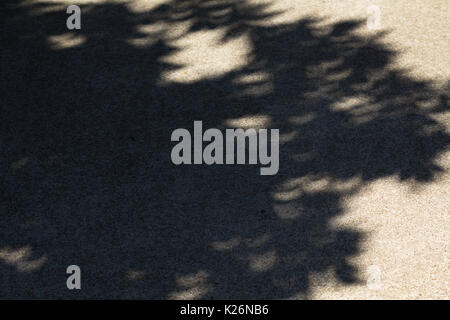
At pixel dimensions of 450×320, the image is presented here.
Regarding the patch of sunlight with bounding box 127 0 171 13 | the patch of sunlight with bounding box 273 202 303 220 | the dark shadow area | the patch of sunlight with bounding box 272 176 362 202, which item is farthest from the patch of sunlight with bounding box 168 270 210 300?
the patch of sunlight with bounding box 127 0 171 13

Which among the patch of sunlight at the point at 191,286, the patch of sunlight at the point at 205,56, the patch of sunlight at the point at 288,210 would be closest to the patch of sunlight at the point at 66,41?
the patch of sunlight at the point at 205,56

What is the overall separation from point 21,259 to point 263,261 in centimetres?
178

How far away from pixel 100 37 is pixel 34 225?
8.67 ft

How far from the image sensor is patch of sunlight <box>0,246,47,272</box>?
16.1ft

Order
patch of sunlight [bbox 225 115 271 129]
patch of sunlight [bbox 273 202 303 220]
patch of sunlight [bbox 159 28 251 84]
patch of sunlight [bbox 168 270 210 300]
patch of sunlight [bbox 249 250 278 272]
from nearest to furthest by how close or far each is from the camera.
A: patch of sunlight [bbox 168 270 210 300], patch of sunlight [bbox 249 250 278 272], patch of sunlight [bbox 273 202 303 220], patch of sunlight [bbox 225 115 271 129], patch of sunlight [bbox 159 28 251 84]

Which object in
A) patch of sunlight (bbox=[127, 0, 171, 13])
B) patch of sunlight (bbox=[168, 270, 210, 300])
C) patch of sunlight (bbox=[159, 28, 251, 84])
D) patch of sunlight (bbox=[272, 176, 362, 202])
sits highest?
patch of sunlight (bbox=[127, 0, 171, 13])

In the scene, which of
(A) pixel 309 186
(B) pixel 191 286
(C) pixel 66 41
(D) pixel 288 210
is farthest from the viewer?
(C) pixel 66 41

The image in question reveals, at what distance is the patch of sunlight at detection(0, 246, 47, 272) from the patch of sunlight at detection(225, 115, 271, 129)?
6.76 feet

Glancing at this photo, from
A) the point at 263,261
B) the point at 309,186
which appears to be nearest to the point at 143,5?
the point at 309,186

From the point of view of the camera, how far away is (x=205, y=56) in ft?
22.5

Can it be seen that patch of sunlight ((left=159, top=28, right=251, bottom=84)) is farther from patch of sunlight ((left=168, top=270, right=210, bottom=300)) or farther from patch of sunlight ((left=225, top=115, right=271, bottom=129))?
patch of sunlight ((left=168, top=270, right=210, bottom=300))

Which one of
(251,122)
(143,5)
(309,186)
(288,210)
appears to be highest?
(143,5)

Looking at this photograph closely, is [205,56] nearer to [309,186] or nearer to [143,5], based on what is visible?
[143,5]

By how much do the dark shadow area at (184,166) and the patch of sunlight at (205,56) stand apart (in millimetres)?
93
